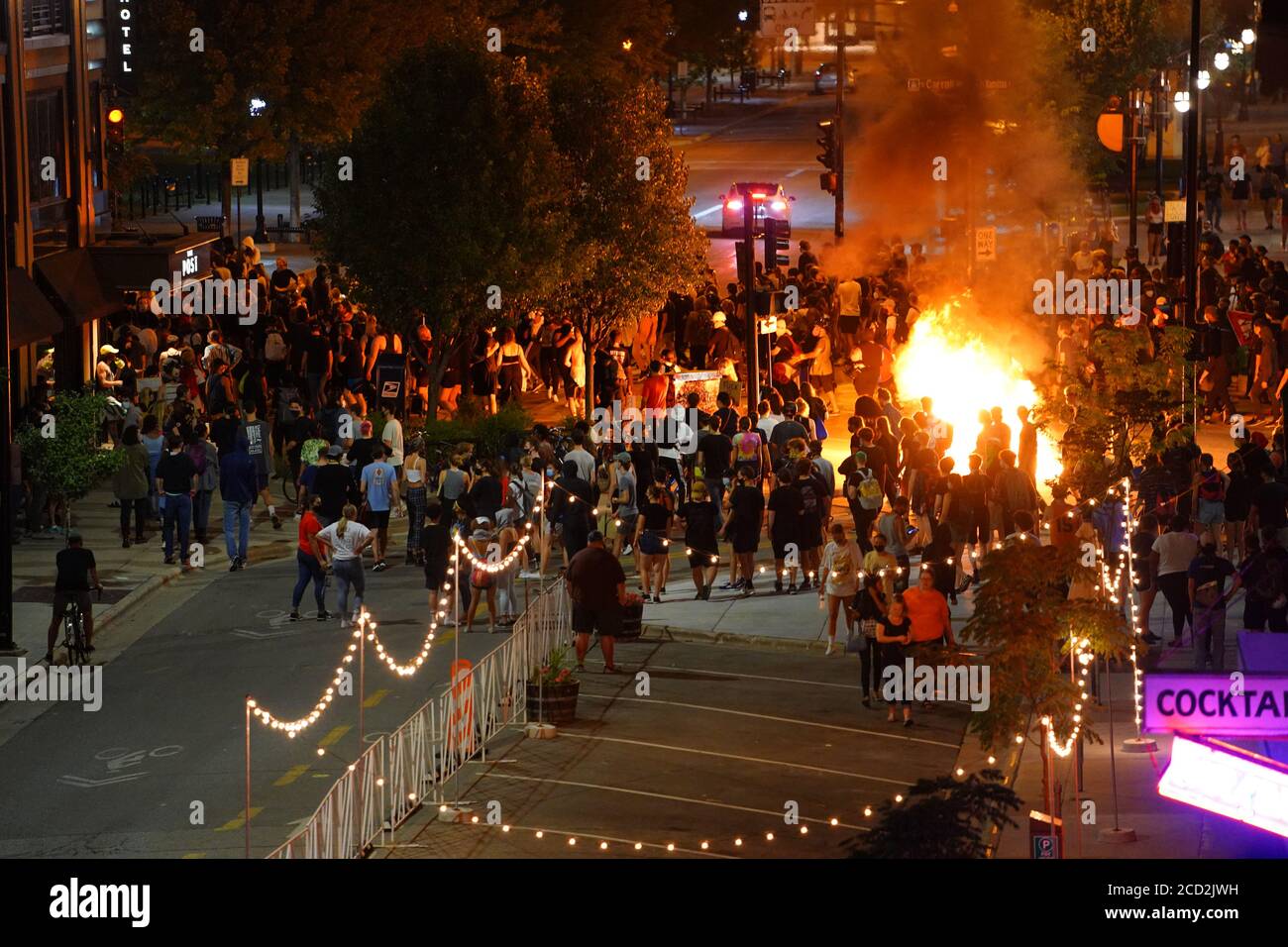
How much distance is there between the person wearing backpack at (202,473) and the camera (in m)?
24.1

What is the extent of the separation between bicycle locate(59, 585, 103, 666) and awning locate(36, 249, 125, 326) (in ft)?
37.5

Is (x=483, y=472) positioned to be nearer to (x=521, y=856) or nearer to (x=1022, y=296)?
(x=521, y=856)

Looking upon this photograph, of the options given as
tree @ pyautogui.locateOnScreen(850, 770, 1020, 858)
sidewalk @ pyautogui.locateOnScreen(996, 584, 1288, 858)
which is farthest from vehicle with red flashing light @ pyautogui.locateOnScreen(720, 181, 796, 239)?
tree @ pyautogui.locateOnScreen(850, 770, 1020, 858)

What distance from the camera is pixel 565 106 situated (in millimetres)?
29781

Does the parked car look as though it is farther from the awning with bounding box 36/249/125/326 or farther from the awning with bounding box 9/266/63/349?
the awning with bounding box 9/266/63/349

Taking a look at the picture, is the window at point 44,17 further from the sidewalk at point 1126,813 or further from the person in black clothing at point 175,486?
the sidewalk at point 1126,813

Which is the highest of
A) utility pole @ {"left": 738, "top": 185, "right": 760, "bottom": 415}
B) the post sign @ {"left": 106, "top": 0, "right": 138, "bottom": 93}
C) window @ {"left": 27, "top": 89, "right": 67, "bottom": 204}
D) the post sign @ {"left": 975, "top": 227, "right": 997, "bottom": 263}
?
the post sign @ {"left": 106, "top": 0, "right": 138, "bottom": 93}

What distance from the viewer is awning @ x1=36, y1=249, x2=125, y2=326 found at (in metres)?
31.0

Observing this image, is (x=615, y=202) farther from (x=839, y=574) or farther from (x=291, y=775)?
(x=291, y=775)

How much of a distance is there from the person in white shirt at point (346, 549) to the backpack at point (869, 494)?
17.5 ft

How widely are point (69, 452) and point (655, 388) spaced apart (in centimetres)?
788

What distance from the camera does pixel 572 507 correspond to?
899 inches

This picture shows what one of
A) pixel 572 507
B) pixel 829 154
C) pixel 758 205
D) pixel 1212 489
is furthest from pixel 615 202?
pixel 829 154

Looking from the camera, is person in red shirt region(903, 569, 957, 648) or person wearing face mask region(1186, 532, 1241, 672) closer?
person in red shirt region(903, 569, 957, 648)
